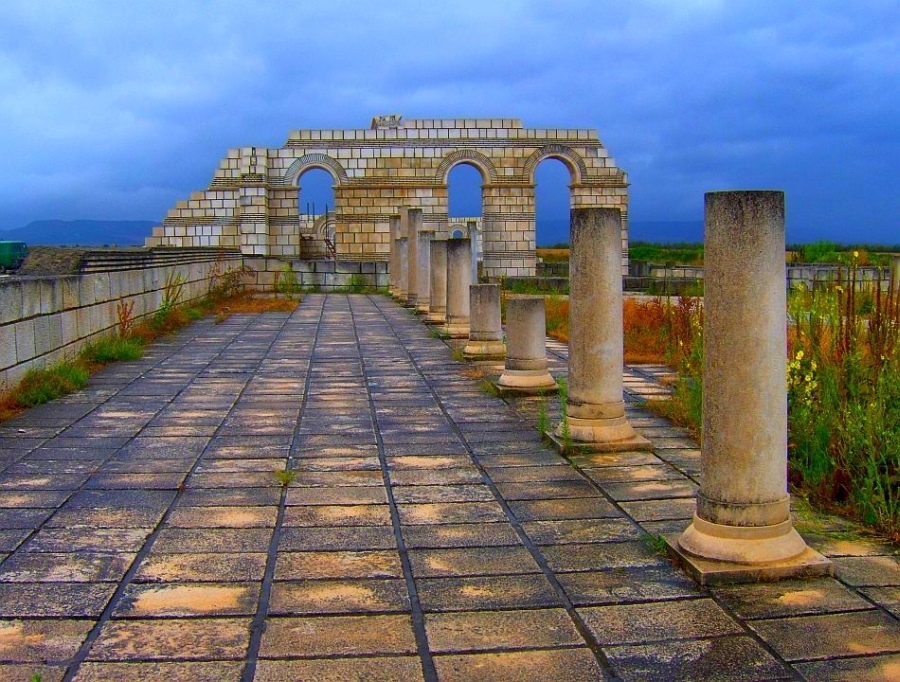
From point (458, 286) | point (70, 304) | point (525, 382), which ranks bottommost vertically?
point (525, 382)

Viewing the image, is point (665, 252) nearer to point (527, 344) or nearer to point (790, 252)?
point (790, 252)

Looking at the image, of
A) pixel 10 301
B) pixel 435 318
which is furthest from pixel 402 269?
pixel 10 301

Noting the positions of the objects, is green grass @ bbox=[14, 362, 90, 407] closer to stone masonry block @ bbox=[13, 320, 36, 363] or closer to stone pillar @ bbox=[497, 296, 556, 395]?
stone masonry block @ bbox=[13, 320, 36, 363]

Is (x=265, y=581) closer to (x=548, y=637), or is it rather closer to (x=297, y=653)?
(x=297, y=653)

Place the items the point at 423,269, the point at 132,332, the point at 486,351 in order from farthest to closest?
1. the point at 423,269
2. the point at 132,332
3. the point at 486,351

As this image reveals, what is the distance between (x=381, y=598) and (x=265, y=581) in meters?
0.50

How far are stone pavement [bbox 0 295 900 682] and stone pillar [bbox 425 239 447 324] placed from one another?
780 cm

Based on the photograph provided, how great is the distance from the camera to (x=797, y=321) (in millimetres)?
5891

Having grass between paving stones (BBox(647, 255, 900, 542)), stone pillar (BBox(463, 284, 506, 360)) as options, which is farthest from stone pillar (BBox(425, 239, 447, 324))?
grass between paving stones (BBox(647, 255, 900, 542))

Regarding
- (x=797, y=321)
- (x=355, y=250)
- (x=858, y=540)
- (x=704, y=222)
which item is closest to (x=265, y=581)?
(x=704, y=222)

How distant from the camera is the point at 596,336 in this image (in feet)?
20.5

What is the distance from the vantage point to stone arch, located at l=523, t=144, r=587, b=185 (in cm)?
2956

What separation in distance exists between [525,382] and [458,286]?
462 cm

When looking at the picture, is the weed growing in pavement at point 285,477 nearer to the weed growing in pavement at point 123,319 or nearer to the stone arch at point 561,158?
the weed growing in pavement at point 123,319
